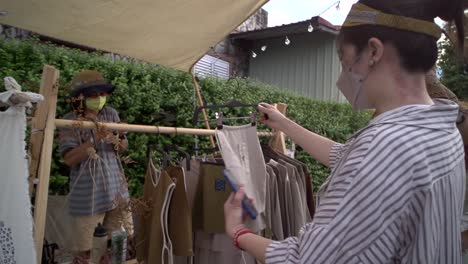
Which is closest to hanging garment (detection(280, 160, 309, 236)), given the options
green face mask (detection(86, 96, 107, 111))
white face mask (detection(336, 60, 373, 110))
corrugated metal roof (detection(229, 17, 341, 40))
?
white face mask (detection(336, 60, 373, 110))

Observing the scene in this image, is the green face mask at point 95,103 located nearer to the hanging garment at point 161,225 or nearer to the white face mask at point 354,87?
the hanging garment at point 161,225

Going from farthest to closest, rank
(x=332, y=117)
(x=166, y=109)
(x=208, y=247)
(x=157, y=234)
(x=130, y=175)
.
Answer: (x=332, y=117), (x=166, y=109), (x=130, y=175), (x=208, y=247), (x=157, y=234)

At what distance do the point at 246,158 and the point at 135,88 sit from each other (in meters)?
1.76

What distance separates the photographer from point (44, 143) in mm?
1432

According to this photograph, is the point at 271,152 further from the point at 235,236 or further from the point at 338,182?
the point at 338,182

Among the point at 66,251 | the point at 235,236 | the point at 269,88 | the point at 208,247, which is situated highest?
the point at 269,88

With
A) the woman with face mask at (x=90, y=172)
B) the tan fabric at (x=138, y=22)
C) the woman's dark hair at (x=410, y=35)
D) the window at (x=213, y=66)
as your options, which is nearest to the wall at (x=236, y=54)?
the window at (x=213, y=66)

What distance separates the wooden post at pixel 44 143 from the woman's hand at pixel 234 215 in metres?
0.83

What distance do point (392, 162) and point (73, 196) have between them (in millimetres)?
1990

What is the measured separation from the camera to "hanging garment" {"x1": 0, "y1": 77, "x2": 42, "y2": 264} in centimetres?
121

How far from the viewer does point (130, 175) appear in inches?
128

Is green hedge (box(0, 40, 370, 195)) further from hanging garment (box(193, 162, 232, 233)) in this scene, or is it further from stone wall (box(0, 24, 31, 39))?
stone wall (box(0, 24, 31, 39))

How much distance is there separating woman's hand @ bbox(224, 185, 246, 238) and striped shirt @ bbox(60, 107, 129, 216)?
1.13 meters

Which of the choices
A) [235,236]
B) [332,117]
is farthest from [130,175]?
[332,117]
